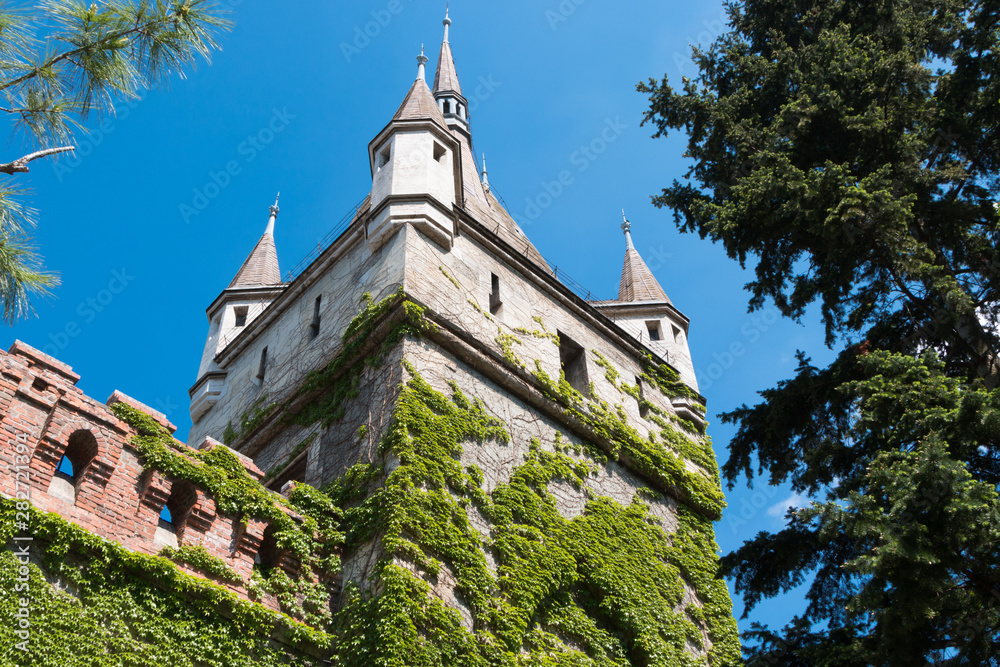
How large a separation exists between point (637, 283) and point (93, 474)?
16627mm

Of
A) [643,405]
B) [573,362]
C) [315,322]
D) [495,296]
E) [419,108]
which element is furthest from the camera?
[419,108]

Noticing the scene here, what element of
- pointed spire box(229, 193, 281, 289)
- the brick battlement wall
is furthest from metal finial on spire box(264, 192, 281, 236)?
the brick battlement wall

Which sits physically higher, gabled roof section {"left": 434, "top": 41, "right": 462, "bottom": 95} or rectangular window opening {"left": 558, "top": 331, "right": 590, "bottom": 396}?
gabled roof section {"left": 434, "top": 41, "right": 462, "bottom": 95}

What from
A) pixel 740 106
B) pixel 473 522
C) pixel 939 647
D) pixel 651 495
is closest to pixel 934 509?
pixel 939 647

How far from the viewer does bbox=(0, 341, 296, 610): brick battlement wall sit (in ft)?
31.6

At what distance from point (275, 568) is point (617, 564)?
5.67m

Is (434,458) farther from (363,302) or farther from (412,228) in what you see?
(412,228)

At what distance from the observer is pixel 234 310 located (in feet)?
72.9

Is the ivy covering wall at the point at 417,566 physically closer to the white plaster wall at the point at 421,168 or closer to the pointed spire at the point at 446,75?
the white plaster wall at the point at 421,168

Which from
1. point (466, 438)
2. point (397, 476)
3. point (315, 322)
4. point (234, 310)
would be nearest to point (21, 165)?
point (397, 476)

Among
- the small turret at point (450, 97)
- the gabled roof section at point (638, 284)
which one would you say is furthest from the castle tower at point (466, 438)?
the small turret at point (450, 97)

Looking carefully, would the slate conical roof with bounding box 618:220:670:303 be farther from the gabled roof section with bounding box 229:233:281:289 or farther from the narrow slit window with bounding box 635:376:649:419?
the gabled roof section with bounding box 229:233:281:289

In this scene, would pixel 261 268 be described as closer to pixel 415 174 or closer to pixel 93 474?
pixel 415 174

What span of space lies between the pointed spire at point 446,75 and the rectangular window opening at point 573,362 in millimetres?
17411
